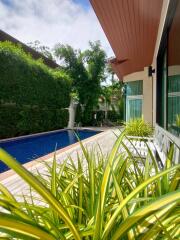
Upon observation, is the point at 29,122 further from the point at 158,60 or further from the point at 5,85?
the point at 158,60

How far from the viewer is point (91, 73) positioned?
80.0 ft

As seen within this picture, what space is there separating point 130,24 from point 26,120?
968 centimetres

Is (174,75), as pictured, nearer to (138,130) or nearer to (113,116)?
(138,130)

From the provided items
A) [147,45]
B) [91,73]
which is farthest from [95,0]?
[91,73]

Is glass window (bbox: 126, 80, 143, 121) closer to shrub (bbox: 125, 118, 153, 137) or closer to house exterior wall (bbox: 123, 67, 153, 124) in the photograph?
house exterior wall (bbox: 123, 67, 153, 124)

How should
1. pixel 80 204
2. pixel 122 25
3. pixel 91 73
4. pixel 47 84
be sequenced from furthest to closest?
pixel 91 73 < pixel 47 84 < pixel 122 25 < pixel 80 204

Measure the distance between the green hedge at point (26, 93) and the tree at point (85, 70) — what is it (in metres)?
5.35

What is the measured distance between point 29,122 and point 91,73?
1136 cm

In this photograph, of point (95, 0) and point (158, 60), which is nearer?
point (95, 0)

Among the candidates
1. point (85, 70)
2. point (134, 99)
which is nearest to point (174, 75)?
point (134, 99)

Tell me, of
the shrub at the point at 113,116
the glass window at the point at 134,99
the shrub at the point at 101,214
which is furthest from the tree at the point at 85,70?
the shrub at the point at 101,214

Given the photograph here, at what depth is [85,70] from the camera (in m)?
24.5

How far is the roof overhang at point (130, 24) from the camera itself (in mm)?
5098

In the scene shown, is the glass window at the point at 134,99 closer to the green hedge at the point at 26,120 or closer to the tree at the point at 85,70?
the green hedge at the point at 26,120
